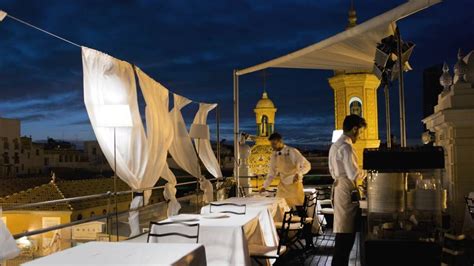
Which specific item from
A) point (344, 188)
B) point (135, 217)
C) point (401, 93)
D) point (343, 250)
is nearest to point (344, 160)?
point (344, 188)

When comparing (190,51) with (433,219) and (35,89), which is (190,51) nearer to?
(35,89)

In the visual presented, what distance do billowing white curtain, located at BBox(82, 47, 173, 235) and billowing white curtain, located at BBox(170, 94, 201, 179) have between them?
0.82 metres

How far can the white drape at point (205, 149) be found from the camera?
345 inches

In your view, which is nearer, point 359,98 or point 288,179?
point 288,179

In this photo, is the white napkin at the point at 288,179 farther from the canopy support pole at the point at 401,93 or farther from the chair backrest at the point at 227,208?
the canopy support pole at the point at 401,93

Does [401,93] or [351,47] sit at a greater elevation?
[351,47]

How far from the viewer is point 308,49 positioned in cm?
607

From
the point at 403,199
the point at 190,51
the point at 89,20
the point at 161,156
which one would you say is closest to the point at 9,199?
the point at 190,51

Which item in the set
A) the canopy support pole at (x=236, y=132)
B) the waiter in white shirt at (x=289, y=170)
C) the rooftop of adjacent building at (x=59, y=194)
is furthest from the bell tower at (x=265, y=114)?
the waiter in white shirt at (x=289, y=170)

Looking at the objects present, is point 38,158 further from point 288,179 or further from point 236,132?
point 288,179

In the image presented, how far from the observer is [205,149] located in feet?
29.4

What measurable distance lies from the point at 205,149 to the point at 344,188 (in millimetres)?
5102

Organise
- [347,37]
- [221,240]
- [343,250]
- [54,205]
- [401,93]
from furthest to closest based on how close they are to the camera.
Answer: [54,205] < [347,37] < [343,250] < [221,240] < [401,93]

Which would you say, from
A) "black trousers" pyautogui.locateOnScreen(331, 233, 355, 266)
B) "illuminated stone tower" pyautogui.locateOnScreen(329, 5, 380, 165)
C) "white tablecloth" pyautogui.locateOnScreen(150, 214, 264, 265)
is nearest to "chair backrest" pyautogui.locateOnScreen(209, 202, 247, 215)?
"white tablecloth" pyautogui.locateOnScreen(150, 214, 264, 265)
